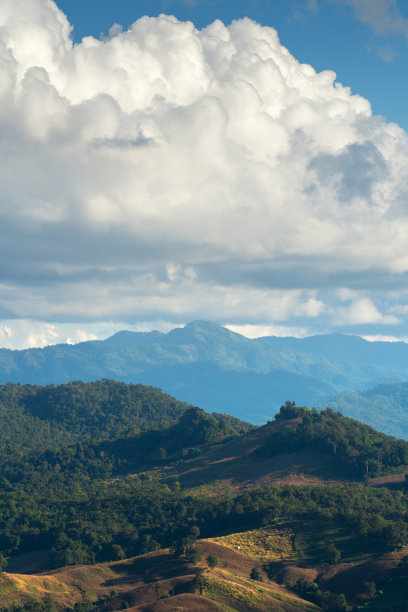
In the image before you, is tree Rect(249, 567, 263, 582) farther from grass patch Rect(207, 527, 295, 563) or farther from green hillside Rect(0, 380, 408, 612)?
grass patch Rect(207, 527, 295, 563)

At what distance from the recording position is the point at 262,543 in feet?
466

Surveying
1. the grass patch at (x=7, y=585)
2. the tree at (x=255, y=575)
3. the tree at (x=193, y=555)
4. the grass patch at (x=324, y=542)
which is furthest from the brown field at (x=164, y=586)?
the grass patch at (x=324, y=542)

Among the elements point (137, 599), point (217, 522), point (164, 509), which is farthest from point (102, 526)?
point (137, 599)

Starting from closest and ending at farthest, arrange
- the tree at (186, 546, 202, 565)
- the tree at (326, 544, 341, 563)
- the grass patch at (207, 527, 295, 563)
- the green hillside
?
the green hillside, the tree at (186, 546, 202, 565), the tree at (326, 544, 341, 563), the grass patch at (207, 527, 295, 563)

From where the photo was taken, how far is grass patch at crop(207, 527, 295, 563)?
135 meters

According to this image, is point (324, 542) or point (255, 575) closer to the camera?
point (255, 575)

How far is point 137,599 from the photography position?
109m

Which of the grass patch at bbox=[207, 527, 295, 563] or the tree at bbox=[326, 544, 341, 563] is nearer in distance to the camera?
the tree at bbox=[326, 544, 341, 563]

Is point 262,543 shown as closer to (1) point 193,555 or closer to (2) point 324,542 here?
(2) point 324,542

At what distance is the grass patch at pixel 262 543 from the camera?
13538 cm

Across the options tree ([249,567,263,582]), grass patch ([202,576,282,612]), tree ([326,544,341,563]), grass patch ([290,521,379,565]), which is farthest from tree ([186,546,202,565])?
tree ([326,544,341,563])

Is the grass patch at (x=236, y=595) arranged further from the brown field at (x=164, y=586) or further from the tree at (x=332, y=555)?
the tree at (x=332, y=555)

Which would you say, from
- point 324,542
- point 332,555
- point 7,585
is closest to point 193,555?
point 332,555

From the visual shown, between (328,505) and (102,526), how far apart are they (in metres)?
59.9
